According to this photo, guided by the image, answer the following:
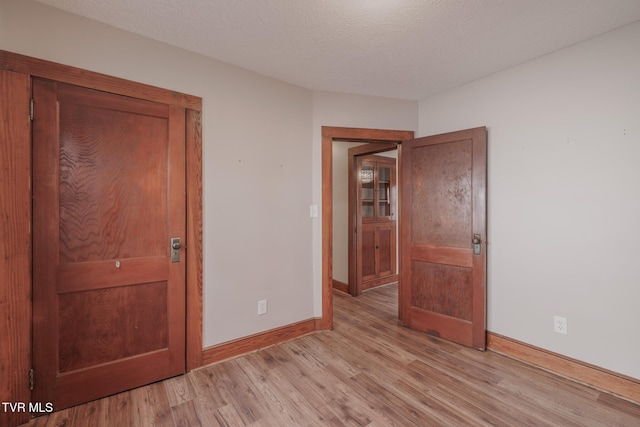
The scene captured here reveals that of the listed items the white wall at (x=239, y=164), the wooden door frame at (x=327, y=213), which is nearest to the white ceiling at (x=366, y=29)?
the white wall at (x=239, y=164)

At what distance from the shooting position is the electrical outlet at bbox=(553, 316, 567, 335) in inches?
89.1

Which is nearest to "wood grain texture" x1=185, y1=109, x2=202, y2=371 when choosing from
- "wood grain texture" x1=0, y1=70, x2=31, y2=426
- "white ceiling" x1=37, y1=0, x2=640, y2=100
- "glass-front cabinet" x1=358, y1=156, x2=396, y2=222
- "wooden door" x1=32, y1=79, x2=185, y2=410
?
"wooden door" x1=32, y1=79, x2=185, y2=410

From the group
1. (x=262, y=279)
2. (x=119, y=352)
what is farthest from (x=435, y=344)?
(x=119, y=352)

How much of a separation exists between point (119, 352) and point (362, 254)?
10.6ft

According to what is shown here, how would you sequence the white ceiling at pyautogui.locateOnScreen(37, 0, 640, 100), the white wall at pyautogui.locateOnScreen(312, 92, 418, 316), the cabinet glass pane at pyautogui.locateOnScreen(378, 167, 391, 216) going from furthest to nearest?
1. the cabinet glass pane at pyautogui.locateOnScreen(378, 167, 391, 216)
2. the white wall at pyautogui.locateOnScreen(312, 92, 418, 316)
3. the white ceiling at pyautogui.locateOnScreen(37, 0, 640, 100)

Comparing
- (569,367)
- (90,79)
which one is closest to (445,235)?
(569,367)

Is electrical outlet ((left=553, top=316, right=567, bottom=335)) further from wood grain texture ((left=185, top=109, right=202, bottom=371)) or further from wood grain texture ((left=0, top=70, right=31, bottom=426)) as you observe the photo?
wood grain texture ((left=0, top=70, right=31, bottom=426))

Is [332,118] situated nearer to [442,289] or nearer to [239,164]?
[239,164]

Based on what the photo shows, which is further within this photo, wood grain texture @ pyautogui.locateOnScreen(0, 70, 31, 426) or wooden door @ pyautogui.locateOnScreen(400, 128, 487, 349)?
wooden door @ pyautogui.locateOnScreen(400, 128, 487, 349)

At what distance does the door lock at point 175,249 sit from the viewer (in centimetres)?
219

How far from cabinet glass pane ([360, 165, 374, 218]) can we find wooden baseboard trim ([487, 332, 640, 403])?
7.76 ft

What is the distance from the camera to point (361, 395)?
6.55 feet

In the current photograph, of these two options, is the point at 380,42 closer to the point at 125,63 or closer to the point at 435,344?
the point at 125,63

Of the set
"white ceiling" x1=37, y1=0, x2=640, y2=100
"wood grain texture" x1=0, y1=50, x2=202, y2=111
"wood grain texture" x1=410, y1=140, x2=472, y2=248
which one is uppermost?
"white ceiling" x1=37, y1=0, x2=640, y2=100
